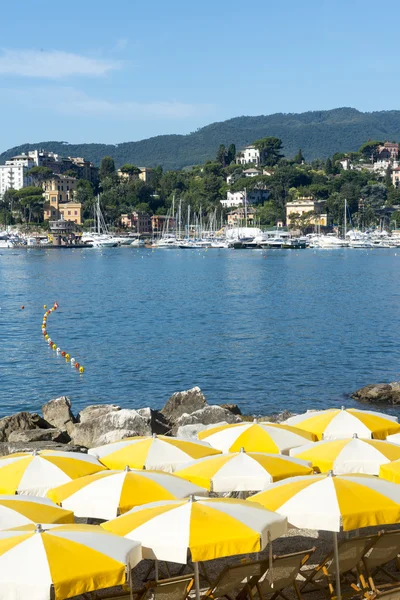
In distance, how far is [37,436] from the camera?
15734 mm

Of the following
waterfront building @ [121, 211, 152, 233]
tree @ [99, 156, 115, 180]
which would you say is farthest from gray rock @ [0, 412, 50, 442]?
tree @ [99, 156, 115, 180]

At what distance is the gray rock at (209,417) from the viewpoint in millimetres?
16422

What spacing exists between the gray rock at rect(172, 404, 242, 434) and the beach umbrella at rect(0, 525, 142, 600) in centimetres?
936

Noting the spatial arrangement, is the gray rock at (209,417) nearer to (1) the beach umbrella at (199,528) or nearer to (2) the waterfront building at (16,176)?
(1) the beach umbrella at (199,528)

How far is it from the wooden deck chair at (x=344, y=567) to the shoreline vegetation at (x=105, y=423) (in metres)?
5.23

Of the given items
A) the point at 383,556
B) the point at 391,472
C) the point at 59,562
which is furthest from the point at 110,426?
the point at 59,562

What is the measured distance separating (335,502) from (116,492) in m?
2.15

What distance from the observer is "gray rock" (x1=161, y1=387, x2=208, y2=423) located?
1866cm

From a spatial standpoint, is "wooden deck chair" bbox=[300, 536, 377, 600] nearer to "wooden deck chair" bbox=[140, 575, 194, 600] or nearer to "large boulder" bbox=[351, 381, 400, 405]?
"wooden deck chair" bbox=[140, 575, 194, 600]

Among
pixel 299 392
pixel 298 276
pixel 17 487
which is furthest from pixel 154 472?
pixel 298 276

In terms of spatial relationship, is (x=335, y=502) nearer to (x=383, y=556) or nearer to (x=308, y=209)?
(x=383, y=556)

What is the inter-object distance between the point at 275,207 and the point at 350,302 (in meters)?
128

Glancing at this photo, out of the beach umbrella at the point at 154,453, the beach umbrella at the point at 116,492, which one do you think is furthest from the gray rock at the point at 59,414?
the beach umbrella at the point at 116,492

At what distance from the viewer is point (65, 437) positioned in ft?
53.6
